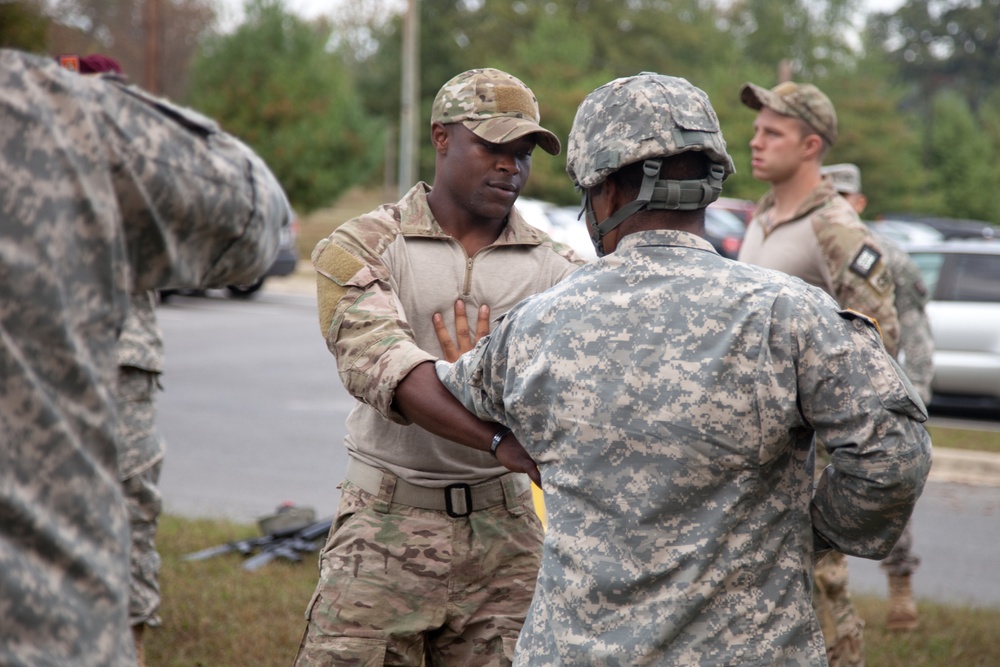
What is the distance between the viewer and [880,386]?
2.08 metres

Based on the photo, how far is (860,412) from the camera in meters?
2.08

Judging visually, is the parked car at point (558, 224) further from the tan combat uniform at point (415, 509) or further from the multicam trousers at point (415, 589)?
the multicam trousers at point (415, 589)

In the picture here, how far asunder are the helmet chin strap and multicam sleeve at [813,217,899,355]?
7.35 feet

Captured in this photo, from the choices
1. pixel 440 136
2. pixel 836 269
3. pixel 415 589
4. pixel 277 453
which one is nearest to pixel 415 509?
pixel 415 589

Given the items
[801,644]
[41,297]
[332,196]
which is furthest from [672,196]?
[332,196]

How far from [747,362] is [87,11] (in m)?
41.4

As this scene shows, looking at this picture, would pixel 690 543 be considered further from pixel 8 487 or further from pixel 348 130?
pixel 348 130

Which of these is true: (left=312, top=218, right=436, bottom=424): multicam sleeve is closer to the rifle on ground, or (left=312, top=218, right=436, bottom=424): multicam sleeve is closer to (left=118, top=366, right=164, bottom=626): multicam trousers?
(left=118, top=366, right=164, bottom=626): multicam trousers

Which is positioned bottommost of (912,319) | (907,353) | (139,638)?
(139,638)

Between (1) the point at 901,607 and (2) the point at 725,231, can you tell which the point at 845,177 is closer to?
(1) the point at 901,607

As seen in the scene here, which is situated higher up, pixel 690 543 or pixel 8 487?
pixel 8 487

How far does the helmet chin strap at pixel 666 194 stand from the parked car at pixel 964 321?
886cm

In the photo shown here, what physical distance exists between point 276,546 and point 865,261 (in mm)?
3261

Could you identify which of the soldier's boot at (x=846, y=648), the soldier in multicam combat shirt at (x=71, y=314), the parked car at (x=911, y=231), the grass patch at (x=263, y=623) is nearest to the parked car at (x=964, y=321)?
the grass patch at (x=263, y=623)
